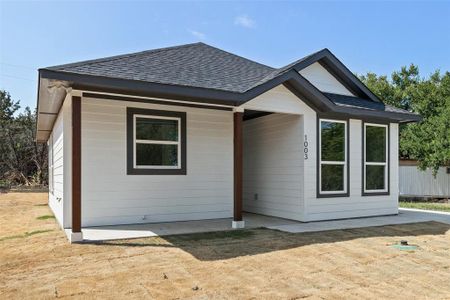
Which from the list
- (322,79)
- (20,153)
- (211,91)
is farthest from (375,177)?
(20,153)

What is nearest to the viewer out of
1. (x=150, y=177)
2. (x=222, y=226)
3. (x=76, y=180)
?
(x=76, y=180)

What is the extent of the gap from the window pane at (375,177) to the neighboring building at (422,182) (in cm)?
940

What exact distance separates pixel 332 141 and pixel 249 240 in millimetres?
3876

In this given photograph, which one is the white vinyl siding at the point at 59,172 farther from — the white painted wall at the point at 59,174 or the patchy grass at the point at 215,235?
the patchy grass at the point at 215,235

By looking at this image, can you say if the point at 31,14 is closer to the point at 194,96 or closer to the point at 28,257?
the point at 194,96

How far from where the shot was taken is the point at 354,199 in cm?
905

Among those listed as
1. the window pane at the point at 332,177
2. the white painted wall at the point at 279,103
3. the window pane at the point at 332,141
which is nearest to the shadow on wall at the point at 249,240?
the window pane at the point at 332,177

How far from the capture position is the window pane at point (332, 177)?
8625mm

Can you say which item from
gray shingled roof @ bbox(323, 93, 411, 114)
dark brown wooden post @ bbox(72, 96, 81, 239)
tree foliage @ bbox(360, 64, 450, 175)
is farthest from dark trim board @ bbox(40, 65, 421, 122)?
tree foliage @ bbox(360, 64, 450, 175)

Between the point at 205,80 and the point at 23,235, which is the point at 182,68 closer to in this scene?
the point at 205,80

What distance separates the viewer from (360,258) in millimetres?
5199

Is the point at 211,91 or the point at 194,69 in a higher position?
the point at 194,69

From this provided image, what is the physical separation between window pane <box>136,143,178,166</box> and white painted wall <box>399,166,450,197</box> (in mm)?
13993

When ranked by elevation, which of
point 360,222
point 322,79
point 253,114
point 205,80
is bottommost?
point 360,222
